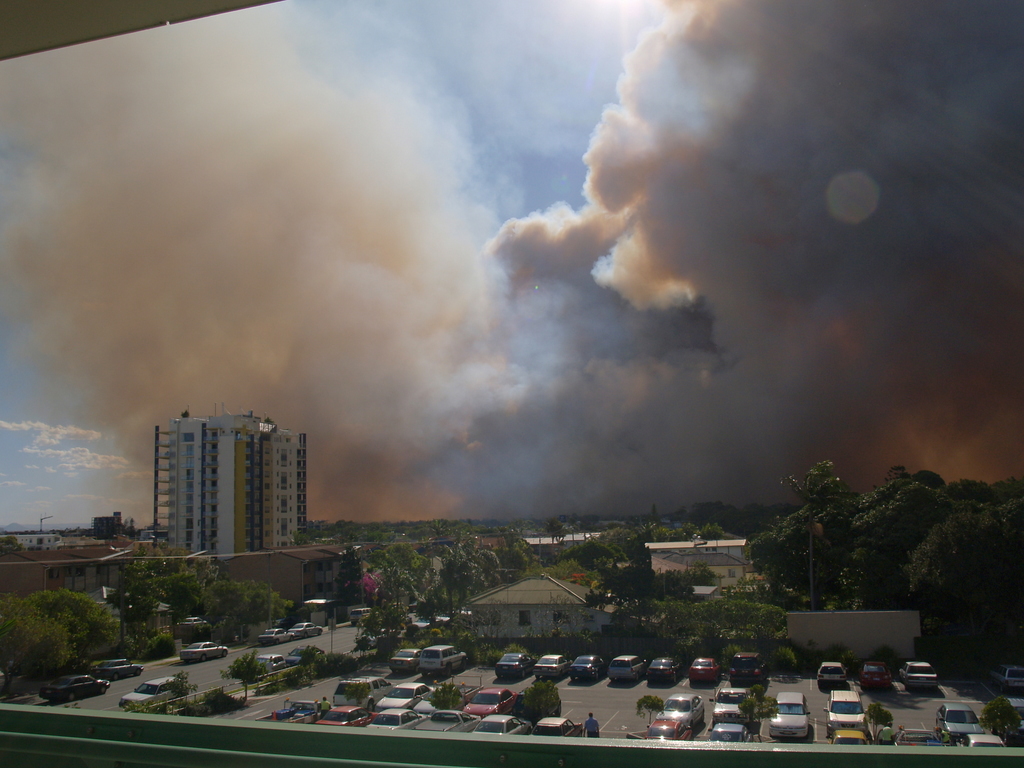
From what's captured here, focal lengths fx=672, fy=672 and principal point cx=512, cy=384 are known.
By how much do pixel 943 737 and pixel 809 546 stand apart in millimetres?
2154

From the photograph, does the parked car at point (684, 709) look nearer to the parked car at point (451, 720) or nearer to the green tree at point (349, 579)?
the parked car at point (451, 720)

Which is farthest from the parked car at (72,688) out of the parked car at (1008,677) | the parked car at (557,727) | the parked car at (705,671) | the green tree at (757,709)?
the parked car at (1008,677)

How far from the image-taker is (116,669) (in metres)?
4.88

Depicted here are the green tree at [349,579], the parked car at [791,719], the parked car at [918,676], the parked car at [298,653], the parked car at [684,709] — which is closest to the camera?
the parked car at [791,719]

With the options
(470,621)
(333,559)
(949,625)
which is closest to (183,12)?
(949,625)

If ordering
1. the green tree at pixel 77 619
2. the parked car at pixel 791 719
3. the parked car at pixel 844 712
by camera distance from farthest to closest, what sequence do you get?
1. the green tree at pixel 77 619
2. the parked car at pixel 791 719
3. the parked car at pixel 844 712

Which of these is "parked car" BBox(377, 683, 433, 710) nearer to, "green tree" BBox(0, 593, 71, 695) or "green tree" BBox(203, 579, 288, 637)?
"green tree" BBox(0, 593, 71, 695)

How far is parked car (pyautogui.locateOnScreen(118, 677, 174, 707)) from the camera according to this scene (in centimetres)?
441

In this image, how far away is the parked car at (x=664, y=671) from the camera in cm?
418

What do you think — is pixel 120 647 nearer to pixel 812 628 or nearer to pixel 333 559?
pixel 333 559

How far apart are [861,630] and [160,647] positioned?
5314mm

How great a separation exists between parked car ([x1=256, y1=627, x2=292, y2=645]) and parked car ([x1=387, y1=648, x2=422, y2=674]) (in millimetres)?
1466

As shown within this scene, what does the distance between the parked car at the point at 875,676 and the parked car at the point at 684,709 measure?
33.7 inches

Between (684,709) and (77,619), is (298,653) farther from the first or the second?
(684,709)
